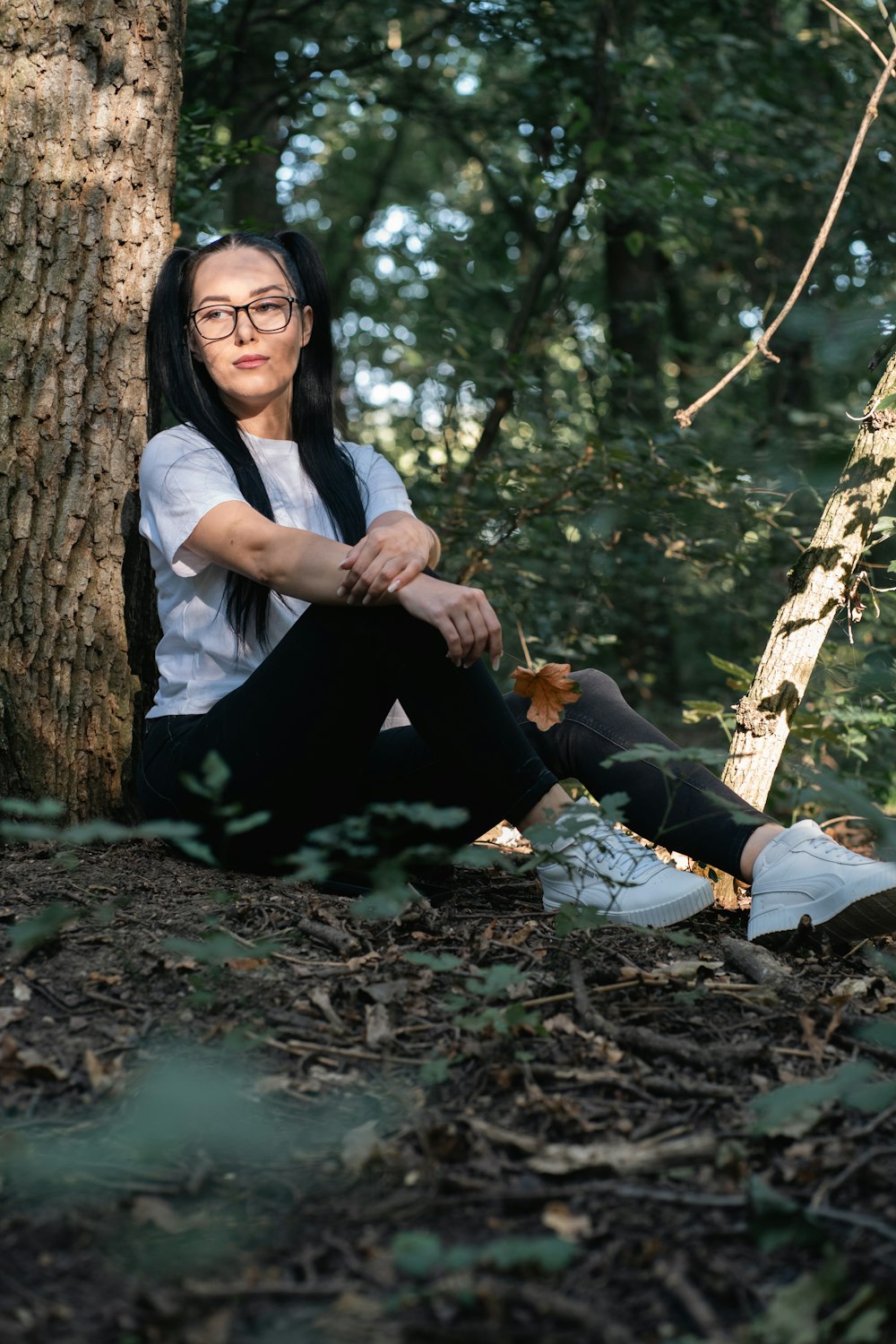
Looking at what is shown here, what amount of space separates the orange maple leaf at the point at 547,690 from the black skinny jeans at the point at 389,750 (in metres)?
0.09

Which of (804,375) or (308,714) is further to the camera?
(804,375)

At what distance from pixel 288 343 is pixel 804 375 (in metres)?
6.61

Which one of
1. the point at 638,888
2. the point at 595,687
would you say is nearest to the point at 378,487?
the point at 595,687

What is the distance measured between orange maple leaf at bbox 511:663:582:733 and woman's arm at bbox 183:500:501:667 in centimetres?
19

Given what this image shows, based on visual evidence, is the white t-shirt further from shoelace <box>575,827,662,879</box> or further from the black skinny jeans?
shoelace <box>575,827,662,879</box>

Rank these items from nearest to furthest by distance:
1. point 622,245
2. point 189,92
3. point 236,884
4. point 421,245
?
1. point 236,884
2. point 189,92
3. point 421,245
4. point 622,245

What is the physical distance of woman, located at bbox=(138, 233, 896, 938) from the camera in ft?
7.69

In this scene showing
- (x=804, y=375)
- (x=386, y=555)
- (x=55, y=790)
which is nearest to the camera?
(x=386, y=555)

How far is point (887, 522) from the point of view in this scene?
3.01 metres

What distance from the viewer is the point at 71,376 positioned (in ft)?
9.38

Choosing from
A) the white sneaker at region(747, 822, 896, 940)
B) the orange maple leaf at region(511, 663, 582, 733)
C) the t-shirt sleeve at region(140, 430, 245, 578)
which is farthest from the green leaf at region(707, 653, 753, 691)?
the t-shirt sleeve at region(140, 430, 245, 578)

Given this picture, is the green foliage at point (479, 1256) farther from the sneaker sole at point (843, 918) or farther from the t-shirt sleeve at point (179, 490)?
the t-shirt sleeve at point (179, 490)

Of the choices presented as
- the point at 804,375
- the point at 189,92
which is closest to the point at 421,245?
the point at 189,92

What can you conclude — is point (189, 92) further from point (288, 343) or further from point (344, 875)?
point (344, 875)
